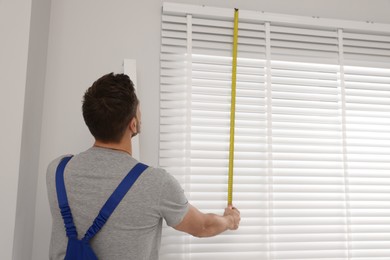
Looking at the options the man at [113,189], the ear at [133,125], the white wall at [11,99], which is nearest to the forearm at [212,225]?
the man at [113,189]

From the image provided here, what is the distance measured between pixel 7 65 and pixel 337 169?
147 centimetres

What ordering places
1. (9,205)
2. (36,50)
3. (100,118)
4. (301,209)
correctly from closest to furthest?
(100,118) < (9,205) < (36,50) < (301,209)

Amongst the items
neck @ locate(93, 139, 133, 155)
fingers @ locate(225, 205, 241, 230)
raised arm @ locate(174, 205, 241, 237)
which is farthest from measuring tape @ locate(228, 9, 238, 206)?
neck @ locate(93, 139, 133, 155)

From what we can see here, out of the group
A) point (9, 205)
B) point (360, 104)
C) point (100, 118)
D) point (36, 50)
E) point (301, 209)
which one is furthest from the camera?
point (360, 104)

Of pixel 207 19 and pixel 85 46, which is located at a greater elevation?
pixel 207 19

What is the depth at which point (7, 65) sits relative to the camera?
3.70 ft

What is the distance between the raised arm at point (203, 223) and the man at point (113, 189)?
0.16 ft

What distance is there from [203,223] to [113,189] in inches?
13.4

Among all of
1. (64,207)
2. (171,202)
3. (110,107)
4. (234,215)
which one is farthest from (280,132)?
(64,207)

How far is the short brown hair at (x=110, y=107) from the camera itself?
2.95 feet

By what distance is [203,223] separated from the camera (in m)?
1.07

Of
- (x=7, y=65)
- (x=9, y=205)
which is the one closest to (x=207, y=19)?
(x=7, y=65)

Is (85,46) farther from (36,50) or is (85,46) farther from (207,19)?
(207,19)

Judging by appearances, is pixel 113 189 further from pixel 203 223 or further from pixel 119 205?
pixel 203 223
